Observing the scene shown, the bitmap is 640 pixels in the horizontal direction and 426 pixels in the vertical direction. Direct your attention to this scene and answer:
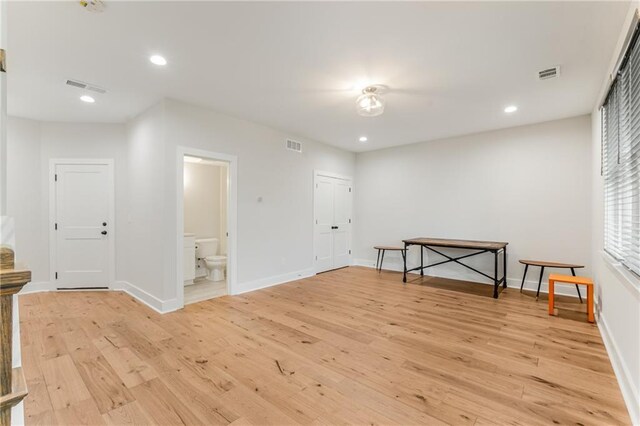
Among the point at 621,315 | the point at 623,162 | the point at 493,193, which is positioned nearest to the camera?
the point at 621,315

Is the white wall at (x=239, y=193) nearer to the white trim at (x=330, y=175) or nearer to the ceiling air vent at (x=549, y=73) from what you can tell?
the white trim at (x=330, y=175)

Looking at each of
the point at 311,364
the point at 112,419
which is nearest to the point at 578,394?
the point at 311,364

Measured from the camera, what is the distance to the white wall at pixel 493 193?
14.1ft

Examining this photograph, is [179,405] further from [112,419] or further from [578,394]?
[578,394]

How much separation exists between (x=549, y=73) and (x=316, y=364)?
3609mm

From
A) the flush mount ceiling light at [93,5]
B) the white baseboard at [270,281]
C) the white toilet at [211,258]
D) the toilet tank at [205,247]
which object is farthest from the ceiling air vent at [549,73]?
the toilet tank at [205,247]

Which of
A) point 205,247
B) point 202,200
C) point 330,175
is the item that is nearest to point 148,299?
point 205,247

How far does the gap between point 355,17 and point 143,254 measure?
388 centimetres

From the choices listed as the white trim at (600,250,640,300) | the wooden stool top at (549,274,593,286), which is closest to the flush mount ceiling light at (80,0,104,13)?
the white trim at (600,250,640,300)

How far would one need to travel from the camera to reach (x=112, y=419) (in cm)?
175

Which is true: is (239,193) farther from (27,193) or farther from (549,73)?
(549,73)

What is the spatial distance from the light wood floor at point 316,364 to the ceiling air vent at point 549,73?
2660 millimetres

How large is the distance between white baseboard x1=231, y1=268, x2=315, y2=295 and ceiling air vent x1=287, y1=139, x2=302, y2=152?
7.43ft

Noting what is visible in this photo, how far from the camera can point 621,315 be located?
226cm
